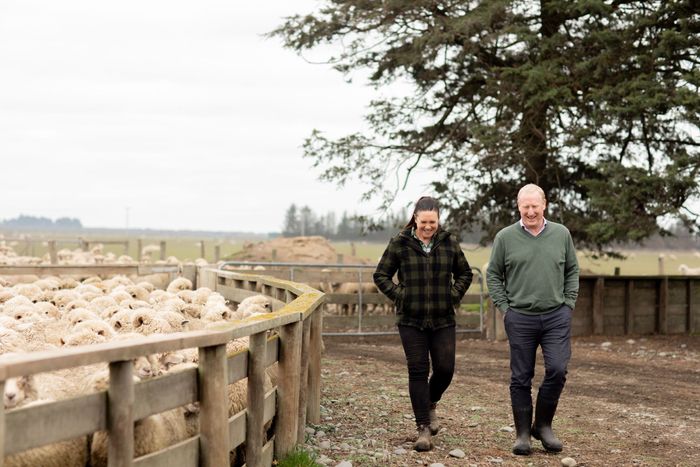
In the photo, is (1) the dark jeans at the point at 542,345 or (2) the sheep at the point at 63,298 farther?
(2) the sheep at the point at 63,298

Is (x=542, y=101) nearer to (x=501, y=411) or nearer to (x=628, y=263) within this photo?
(x=501, y=411)

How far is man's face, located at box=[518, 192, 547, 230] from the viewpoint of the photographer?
7423mm

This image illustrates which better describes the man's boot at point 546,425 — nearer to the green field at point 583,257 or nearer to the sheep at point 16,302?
the sheep at point 16,302

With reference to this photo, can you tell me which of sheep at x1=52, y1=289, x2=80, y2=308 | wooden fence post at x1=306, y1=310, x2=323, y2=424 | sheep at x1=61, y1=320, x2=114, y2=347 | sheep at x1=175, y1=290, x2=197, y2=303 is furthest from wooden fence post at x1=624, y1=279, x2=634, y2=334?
sheep at x1=61, y1=320, x2=114, y2=347

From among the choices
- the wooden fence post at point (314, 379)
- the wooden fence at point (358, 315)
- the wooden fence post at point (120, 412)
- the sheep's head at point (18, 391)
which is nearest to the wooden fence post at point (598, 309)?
the wooden fence at point (358, 315)

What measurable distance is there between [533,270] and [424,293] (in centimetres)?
93

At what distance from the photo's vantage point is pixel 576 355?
16109mm

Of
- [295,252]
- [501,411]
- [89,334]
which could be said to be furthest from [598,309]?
[295,252]

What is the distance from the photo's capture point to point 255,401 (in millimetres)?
5992

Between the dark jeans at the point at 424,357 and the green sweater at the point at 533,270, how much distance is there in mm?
559

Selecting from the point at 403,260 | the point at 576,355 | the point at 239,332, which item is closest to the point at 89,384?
the point at 239,332

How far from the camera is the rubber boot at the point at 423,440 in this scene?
7.50 metres

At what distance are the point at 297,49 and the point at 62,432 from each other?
18.8m

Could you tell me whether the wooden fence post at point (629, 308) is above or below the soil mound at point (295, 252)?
below
